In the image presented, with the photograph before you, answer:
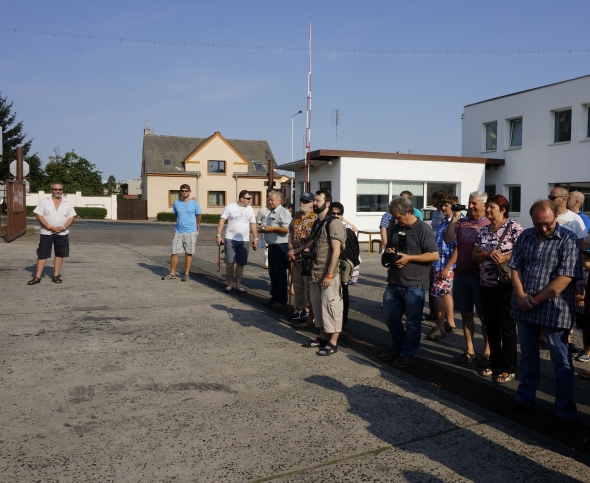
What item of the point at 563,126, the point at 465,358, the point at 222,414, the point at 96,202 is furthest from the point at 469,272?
the point at 96,202

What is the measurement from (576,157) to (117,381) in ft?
65.4

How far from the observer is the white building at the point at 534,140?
66.8 feet

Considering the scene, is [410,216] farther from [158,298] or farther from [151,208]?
[151,208]

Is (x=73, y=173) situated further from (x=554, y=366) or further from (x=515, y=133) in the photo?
(x=554, y=366)

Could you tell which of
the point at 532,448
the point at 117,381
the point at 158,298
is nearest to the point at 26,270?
the point at 158,298

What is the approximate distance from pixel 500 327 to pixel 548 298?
1.09 meters

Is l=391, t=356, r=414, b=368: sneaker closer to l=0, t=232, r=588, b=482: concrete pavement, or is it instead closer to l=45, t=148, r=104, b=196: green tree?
l=0, t=232, r=588, b=482: concrete pavement

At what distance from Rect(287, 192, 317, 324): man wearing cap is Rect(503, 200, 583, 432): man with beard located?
325 centimetres

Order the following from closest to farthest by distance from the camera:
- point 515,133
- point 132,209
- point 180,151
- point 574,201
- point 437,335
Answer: point 574,201 → point 437,335 → point 515,133 → point 132,209 → point 180,151

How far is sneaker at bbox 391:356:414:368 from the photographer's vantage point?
5672 mm

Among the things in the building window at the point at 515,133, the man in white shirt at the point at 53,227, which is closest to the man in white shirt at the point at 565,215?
the man in white shirt at the point at 53,227

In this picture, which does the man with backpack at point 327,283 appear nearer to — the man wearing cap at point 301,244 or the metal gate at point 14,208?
the man wearing cap at point 301,244

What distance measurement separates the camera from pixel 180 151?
54125mm

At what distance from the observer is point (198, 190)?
2050 inches
